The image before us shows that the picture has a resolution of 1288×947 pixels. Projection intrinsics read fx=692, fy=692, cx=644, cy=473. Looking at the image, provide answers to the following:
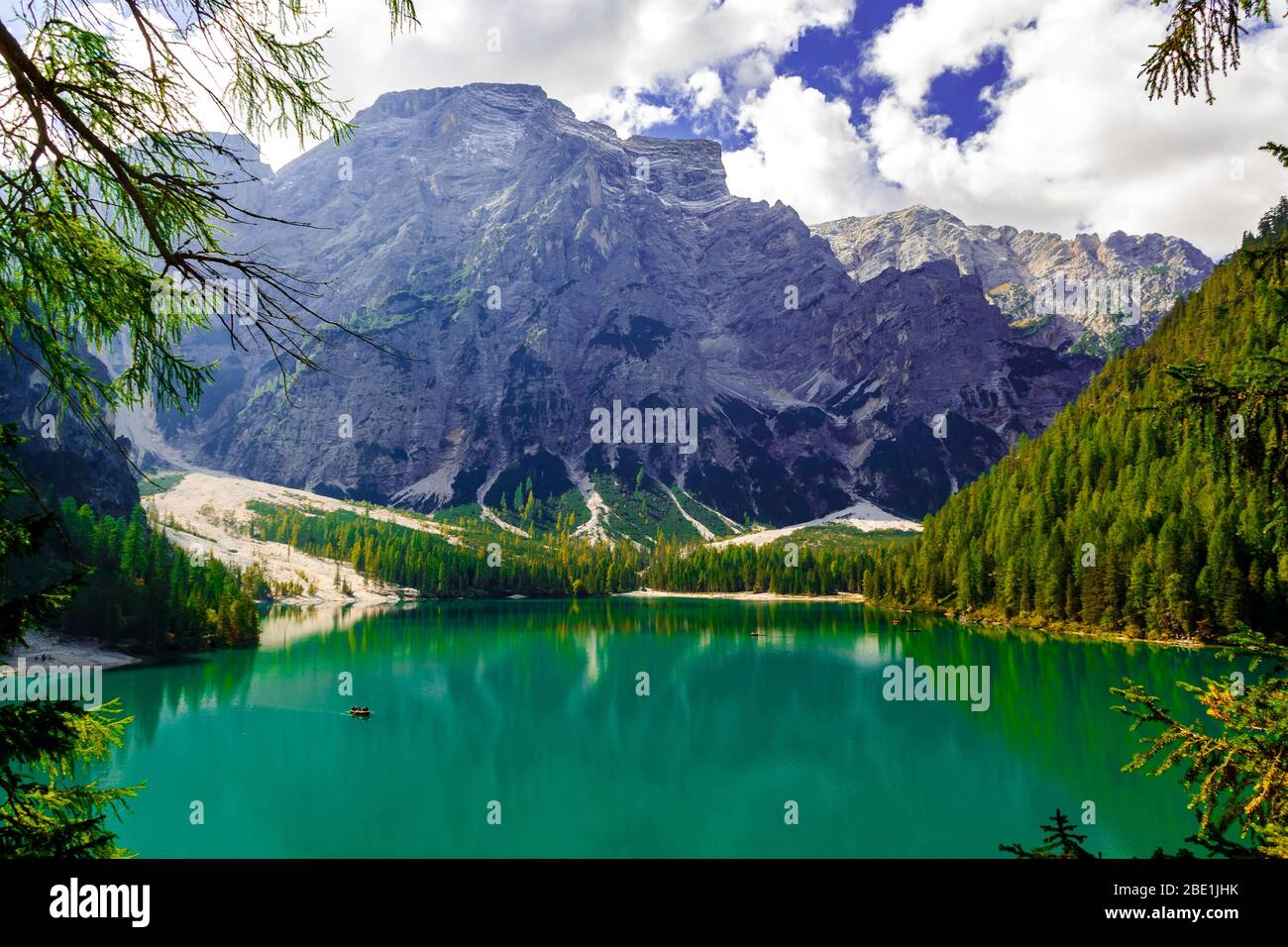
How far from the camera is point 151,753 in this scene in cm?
3316

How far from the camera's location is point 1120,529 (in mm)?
72875

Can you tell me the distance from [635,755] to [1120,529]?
63.8 m

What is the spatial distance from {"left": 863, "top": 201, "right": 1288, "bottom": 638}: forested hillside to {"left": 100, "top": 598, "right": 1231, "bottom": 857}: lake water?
791 centimetres

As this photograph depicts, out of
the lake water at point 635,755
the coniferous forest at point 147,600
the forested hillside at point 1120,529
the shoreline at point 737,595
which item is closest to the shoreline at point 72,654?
the coniferous forest at point 147,600

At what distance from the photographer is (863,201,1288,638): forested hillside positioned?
61.8m

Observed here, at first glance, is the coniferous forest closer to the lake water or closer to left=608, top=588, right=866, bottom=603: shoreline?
the lake water

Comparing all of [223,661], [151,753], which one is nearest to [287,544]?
[223,661]

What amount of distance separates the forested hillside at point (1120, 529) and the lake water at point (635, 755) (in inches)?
311

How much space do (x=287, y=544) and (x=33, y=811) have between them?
19283cm
